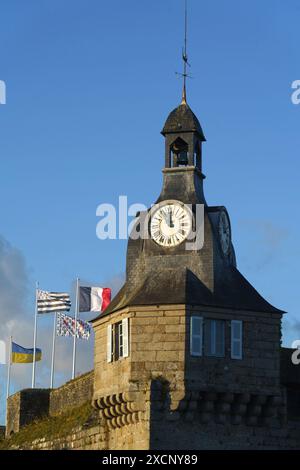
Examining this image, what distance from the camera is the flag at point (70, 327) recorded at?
87062 millimetres

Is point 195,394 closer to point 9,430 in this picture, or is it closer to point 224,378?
point 224,378

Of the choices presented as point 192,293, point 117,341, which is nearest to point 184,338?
point 192,293

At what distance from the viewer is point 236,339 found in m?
72.8

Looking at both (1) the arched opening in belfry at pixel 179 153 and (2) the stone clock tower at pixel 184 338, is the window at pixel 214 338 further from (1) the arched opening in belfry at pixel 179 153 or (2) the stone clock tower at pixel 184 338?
(1) the arched opening in belfry at pixel 179 153

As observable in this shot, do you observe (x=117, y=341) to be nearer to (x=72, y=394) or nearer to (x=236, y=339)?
(x=236, y=339)

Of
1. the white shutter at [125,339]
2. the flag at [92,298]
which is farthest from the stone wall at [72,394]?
the white shutter at [125,339]

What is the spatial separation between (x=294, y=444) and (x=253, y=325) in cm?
515

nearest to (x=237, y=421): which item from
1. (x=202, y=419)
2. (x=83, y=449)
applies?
(x=202, y=419)

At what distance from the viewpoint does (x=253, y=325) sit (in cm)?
7331

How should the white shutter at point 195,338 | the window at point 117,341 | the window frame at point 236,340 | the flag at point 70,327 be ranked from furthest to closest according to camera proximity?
the flag at point 70,327 < the window at point 117,341 < the window frame at point 236,340 < the white shutter at point 195,338

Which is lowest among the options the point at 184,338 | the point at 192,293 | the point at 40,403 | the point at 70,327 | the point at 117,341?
the point at 40,403

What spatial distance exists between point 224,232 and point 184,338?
6.00 metres

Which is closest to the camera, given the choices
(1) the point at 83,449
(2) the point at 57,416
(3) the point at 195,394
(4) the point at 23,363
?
(3) the point at 195,394

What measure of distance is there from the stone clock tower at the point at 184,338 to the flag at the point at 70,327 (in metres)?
11.0
